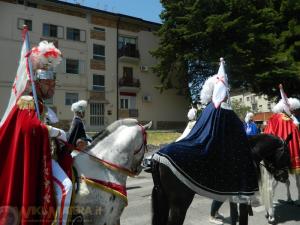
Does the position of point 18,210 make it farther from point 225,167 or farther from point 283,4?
point 283,4

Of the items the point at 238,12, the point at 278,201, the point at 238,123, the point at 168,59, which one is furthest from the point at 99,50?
the point at 238,123

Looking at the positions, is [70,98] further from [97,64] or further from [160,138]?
[160,138]

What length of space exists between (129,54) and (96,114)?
22.3ft

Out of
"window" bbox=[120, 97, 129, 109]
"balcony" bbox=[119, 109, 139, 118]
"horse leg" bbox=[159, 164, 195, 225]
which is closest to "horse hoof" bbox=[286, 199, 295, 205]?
"horse leg" bbox=[159, 164, 195, 225]

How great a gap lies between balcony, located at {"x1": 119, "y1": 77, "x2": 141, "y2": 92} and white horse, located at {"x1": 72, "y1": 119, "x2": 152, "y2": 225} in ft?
114

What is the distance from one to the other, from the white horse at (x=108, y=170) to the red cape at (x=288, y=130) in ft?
13.9

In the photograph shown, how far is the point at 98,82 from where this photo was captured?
3838 centimetres

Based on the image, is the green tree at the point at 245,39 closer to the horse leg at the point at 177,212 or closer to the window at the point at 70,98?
the window at the point at 70,98

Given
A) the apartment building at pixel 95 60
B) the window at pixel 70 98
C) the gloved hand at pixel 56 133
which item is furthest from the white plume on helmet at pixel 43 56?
the window at pixel 70 98

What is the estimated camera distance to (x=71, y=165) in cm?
411

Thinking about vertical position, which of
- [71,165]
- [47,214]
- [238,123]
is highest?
[238,123]

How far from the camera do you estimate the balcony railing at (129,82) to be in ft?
129

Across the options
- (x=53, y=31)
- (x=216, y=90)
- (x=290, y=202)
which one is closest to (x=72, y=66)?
(x=53, y=31)

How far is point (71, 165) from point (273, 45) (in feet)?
87.4
